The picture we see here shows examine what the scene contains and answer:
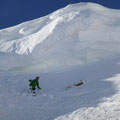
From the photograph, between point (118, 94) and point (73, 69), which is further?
point (73, 69)

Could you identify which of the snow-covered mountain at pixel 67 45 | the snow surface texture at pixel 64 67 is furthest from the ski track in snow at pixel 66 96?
the snow-covered mountain at pixel 67 45

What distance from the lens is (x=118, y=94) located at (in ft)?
31.5

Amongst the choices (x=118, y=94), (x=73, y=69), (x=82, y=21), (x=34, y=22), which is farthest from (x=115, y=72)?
(x=34, y=22)

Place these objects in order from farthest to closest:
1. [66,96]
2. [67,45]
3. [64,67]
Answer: [67,45], [64,67], [66,96]

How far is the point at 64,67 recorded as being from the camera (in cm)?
1825

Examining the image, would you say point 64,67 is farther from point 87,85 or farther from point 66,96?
point 66,96

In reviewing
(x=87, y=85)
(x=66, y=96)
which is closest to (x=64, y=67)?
(x=87, y=85)

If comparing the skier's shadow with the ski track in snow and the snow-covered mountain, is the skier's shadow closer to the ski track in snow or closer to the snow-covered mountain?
the ski track in snow

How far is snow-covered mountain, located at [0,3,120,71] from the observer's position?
19891 mm

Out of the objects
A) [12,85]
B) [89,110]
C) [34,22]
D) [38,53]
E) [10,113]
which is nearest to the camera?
[89,110]

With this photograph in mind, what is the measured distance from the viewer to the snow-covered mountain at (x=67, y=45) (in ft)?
65.3

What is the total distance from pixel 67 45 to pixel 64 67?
4215 millimetres

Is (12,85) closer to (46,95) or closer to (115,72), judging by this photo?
(46,95)

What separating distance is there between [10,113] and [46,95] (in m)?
2.64
